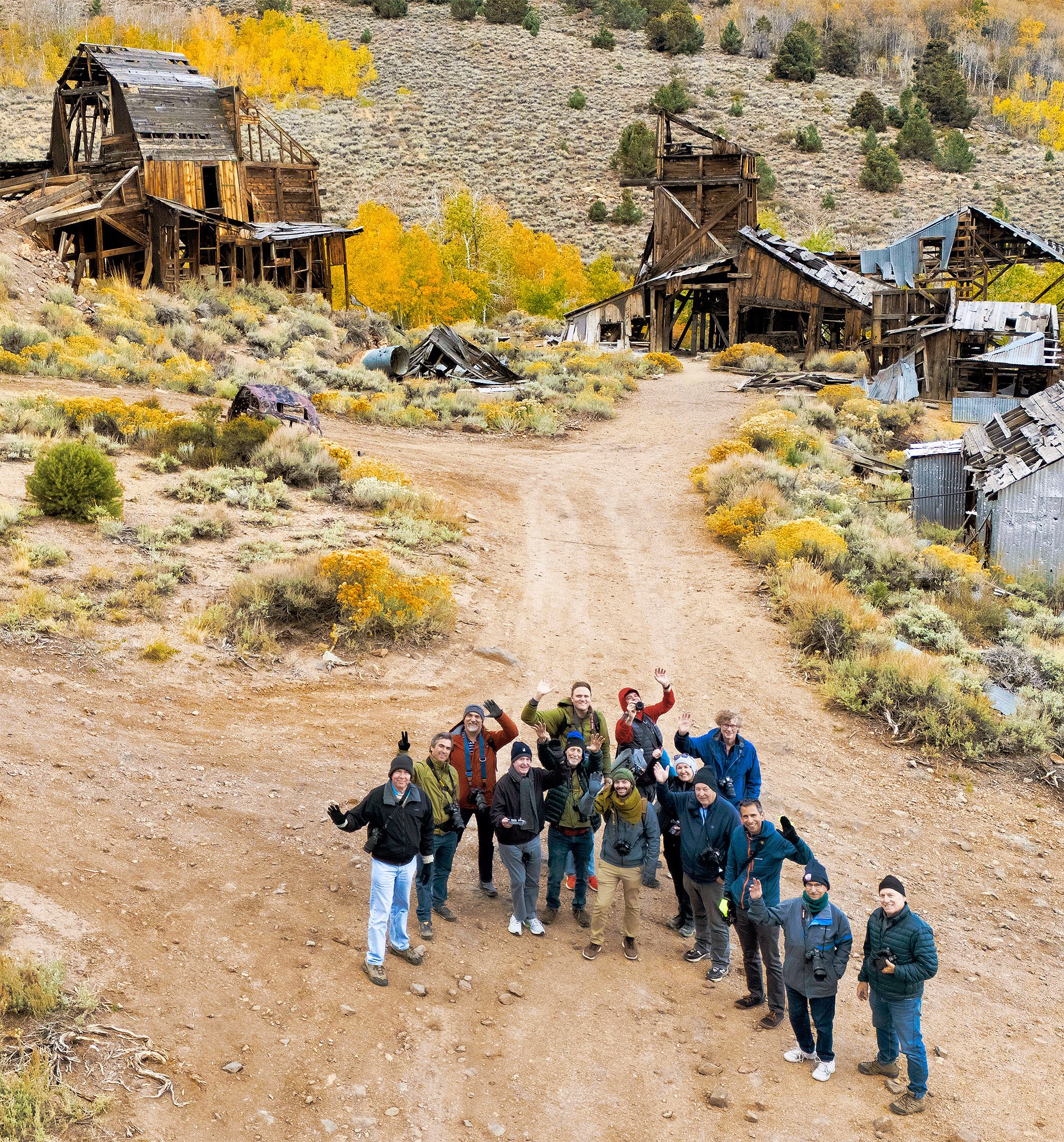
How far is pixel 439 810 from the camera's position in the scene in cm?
751

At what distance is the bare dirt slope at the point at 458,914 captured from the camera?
20.5ft

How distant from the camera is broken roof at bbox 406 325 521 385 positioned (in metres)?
30.7

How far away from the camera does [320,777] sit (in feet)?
32.0

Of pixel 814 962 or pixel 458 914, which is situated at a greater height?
pixel 814 962

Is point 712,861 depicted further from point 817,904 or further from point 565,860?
point 565,860

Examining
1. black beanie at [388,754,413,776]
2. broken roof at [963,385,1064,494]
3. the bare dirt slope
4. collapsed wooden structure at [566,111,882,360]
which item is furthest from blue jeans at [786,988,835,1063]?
collapsed wooden structure at [566,111,882,360]

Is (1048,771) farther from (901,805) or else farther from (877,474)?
(877,474)

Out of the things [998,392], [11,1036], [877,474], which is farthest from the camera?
[998,392]

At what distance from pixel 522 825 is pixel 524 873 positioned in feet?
1.36

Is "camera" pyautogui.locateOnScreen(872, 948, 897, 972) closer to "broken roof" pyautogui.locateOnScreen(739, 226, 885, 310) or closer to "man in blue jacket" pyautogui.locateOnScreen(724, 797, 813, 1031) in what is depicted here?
"man in blue jacket" pyautogui.locateOnScreen(724, 797, 813, 1031)

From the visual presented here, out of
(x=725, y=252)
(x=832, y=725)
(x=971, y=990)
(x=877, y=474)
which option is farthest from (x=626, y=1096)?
(x=725, y=252)

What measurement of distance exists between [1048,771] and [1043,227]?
63172 millimetres

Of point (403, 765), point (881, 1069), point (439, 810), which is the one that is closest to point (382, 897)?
point (439, 810)

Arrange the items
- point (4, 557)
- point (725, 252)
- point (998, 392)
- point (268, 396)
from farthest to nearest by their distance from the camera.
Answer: point (725, 252) < point (998, 392) < point (268, 396) < point (4, 557)
